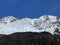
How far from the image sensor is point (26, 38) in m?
14.2

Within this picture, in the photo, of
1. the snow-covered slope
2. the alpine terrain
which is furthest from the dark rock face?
the snow-covered slope

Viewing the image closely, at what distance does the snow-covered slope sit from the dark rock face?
602 mm

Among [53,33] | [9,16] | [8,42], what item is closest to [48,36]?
[53,33]

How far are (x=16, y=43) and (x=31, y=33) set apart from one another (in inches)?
32.1

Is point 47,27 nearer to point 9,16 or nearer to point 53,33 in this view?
point 53,33

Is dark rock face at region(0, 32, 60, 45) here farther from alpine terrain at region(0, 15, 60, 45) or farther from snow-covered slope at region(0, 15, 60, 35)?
snow-covered slope at region(0, 15, 60, 35)

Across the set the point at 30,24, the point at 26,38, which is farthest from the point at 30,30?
the point at 26,38

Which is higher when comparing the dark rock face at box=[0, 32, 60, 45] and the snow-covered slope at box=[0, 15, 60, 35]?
the snow-covered slope at box=[0, 15, 60, 35]

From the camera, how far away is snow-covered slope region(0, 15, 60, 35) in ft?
49.4

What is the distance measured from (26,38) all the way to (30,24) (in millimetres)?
1461

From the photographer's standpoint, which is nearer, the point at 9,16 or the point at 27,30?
the point at 27,30

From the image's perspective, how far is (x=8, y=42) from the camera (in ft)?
46.9

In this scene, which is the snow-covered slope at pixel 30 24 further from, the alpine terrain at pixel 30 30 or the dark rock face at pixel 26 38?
the dark rock face at pixel 26 38

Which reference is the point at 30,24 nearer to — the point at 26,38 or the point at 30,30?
the point at 30,30
